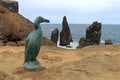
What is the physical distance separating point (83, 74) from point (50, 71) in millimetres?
1142

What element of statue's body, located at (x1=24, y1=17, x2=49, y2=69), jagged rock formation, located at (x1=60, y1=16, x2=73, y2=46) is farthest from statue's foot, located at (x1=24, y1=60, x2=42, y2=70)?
jagged rock formation, located at (x1=60, y1=16, x2=73, y2=46)

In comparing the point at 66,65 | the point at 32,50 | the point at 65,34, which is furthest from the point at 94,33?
the point at 32,50

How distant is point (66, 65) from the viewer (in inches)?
530

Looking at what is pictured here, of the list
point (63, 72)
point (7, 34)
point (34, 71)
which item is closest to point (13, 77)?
point (34, 71)

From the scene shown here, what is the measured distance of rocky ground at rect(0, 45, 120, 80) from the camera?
12.2 m

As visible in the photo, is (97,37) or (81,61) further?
(97,37)

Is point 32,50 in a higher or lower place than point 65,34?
higher

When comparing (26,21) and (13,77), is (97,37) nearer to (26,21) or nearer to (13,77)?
(26,21)

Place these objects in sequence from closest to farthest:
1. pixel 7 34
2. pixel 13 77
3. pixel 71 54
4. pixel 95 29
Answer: pixel 13 77 → pixel 71 54 → pixel 7 34 → pixel 95 29

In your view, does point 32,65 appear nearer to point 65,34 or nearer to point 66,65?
point 66,65

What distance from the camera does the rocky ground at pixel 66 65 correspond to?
12211 millimetres

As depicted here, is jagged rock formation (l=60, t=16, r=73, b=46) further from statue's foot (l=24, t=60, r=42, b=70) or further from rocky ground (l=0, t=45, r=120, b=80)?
statue's foot (l=24, t=60, r=42, b=70)

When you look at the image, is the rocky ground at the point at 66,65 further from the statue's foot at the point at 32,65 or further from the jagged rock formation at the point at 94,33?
the jagged rock formation at the point at 94,33

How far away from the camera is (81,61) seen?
1409 centimetres
